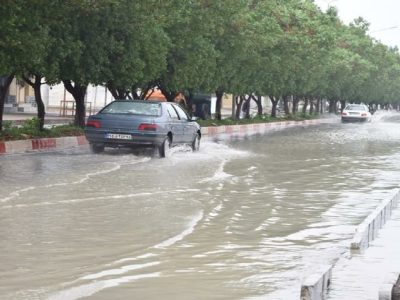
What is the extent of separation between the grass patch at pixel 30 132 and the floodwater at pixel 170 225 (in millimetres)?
3147

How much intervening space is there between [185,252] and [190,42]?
23929 millimetres

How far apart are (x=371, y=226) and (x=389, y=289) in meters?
3.42

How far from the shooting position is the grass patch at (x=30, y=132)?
877 inches

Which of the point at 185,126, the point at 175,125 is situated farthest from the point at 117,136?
the point at 185,126

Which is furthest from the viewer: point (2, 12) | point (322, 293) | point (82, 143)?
point (82, 143)

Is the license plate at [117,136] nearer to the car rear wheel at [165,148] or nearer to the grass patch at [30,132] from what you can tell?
the car rear wheel at [165,148]

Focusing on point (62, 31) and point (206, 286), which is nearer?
point (206, 286)

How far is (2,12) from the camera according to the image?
1792 cm

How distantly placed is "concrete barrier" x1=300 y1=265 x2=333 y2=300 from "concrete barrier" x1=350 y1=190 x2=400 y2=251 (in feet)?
5.38

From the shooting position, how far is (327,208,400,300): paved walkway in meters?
6.73

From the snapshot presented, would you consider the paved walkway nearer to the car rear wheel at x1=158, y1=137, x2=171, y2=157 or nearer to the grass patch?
the car rear wheel at x1=158, y1=137, x2=171, y2=157

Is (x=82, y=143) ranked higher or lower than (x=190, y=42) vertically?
lower

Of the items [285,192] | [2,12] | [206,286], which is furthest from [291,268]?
[2,12]

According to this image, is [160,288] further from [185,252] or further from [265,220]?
[265,220]
